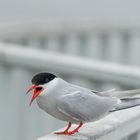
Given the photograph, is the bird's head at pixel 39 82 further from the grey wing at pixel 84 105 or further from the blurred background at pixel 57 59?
the blurred background at pixel 57 59

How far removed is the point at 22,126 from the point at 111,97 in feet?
7.88

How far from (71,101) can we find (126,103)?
26cm

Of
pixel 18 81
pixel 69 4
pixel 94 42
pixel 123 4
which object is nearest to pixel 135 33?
pixel 94 42

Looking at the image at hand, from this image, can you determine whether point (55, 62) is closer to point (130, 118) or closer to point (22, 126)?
point (22, 126)

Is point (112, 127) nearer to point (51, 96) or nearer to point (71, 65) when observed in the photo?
point (51, 96)

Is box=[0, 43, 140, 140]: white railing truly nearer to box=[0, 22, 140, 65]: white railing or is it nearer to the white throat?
box=[0, 22, 140, 65]: white railing

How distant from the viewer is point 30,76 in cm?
546

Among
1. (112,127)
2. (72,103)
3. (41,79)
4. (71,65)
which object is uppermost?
(41,79)

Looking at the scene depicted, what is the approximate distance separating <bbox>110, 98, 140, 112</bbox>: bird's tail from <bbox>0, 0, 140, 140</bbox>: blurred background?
158cm

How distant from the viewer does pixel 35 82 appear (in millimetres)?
2975

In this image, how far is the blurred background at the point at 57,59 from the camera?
16.9 ft

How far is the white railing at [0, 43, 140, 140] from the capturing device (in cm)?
502

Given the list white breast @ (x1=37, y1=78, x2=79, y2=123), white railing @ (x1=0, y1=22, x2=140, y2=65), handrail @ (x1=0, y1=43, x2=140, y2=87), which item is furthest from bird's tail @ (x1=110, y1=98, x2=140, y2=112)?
white railing @ (x1=0, y1=22, x2=140, y2=65)

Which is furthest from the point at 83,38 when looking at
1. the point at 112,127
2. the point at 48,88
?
the point at 48,88
